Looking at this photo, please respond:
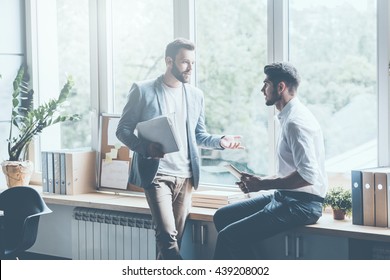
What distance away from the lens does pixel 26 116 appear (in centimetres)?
631

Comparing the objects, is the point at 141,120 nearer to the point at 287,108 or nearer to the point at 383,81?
the point at 287,108

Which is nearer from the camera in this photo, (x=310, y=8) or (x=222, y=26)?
(x=310, y=8)

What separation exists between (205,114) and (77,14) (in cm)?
166

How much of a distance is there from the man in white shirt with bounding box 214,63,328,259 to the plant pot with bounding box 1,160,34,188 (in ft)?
7.64

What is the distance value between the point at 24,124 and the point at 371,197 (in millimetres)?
3353

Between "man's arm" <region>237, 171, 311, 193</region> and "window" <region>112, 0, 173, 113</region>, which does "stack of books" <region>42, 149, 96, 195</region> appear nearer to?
"window" <region>112, 0, 173, 113</region>

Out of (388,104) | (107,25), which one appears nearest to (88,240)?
(107,25)

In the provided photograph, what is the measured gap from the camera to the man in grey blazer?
4465 mm

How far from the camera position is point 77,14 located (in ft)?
20.0

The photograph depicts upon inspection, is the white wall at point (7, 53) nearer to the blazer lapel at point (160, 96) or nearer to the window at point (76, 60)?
the window at point (76, 60)

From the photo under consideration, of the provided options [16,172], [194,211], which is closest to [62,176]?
[16,172]

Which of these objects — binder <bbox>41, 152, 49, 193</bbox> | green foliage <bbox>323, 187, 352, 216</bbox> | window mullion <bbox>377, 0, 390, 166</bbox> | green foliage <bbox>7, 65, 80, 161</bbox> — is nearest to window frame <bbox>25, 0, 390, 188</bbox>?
window mullion <bbox>377, 0, 390, 166</bbox>

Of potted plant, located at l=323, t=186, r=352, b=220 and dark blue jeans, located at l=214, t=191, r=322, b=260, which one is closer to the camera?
dark blue jeans, located at l=214, t=191, r=322, b=260
